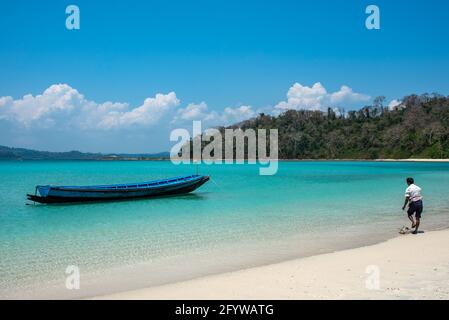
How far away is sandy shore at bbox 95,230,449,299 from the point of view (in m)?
7.74

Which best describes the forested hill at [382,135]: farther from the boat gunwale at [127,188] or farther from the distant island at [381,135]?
the boat gunwale at [127,188]

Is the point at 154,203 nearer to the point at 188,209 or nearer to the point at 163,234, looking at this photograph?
the point at 188,209

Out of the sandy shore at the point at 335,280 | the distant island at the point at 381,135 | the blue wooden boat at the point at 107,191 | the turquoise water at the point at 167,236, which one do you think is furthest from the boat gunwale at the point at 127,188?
the distant island at the point at 381,135

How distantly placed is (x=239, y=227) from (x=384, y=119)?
172446 mm

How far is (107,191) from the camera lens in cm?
2973

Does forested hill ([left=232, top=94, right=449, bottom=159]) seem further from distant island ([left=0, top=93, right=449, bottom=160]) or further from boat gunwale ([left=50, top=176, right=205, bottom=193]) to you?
boat gunwale ([left=50, top=176, right=205, bottom=193])

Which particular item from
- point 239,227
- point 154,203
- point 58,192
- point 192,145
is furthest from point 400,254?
point 192,145

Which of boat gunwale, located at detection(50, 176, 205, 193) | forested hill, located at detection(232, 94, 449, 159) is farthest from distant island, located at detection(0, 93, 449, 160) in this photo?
boat gunwale, located at detection(50, 176, 205, 193)

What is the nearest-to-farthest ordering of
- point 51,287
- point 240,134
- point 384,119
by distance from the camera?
point 51,287, point 384,119, point 240,134

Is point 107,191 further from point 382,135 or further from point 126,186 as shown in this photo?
point 382,135

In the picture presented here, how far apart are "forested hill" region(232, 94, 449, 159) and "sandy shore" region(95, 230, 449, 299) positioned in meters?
147

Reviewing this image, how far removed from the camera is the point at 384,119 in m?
176
